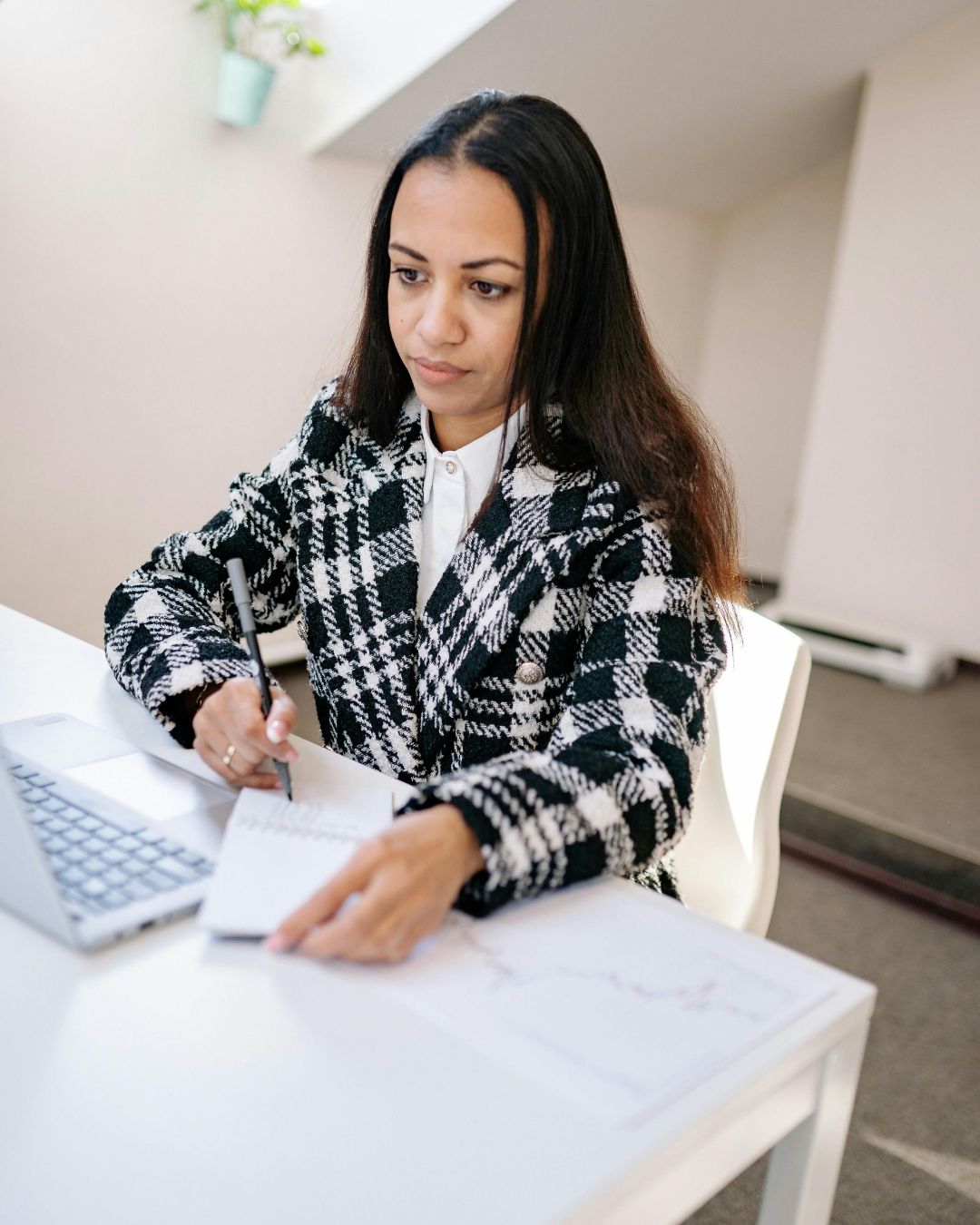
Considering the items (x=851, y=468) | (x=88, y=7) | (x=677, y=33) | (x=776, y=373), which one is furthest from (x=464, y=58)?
(x=776, y=373)

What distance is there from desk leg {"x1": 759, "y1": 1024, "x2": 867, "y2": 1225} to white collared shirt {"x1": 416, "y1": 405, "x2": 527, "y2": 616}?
601 mm

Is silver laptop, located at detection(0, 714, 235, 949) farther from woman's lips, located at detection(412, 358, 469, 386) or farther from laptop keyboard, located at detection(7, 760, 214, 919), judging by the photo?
woman's lips, located at detection(412, 358, 469, 386)

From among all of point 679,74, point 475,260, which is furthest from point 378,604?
point 679,74

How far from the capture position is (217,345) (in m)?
2.79

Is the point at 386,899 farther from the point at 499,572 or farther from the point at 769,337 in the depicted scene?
the point at 769,337

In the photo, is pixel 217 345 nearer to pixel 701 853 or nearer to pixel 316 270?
pixel 316 270

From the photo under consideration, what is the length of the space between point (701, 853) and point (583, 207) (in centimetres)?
64

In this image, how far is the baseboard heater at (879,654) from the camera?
342cm

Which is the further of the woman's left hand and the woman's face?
the woman's face

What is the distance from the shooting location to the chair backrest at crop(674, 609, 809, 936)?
1.07m

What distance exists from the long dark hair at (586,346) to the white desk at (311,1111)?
19.4 inches

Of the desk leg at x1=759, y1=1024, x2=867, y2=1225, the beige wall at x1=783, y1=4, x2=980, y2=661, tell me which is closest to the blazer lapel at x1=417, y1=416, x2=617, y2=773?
the desk leg at x1=759, y1=1024, x2=867, y2=1225

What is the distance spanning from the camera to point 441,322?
1.00 metres

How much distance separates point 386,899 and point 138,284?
2272 millimetres
